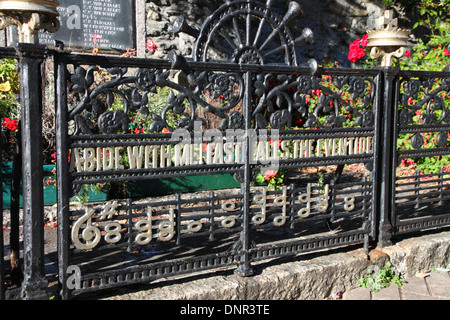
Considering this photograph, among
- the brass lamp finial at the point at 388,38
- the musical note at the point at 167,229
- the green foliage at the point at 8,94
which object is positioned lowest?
the musical note at the point at 167,229

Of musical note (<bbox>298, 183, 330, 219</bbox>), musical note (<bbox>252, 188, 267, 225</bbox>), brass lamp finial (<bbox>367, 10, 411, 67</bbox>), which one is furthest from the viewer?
brass lamp finial (<bbox>367, 10, 411, 67</bbox>)

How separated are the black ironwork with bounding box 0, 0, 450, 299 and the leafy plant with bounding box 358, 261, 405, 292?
243 millimetres

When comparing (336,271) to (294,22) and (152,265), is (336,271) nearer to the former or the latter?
(152,265)

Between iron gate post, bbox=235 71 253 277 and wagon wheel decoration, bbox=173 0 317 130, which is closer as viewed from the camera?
wagon wheel decoration, bbox=173 0 317 130

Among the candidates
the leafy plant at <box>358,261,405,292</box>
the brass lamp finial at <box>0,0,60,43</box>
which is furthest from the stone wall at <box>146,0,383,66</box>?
the brass lamp finial at <box>0,0,60,43</box>

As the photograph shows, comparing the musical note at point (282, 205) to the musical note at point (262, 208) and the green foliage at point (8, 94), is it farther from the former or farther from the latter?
the green foliage at point (8, 94)

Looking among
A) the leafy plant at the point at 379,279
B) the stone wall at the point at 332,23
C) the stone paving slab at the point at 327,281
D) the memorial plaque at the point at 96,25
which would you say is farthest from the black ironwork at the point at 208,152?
the stone wall at the point at 332,23

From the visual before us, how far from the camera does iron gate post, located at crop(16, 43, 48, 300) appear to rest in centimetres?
258

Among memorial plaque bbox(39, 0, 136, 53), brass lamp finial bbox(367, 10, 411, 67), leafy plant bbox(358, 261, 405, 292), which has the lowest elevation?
leafy plant bbox(358, 261, 405, 292)

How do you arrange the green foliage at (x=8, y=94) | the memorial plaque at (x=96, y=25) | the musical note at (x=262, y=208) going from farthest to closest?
the memorial plaque at (x=96, y=25) < the green foliage at (x=8, y=94) < the musical note at (x=262, y=208)

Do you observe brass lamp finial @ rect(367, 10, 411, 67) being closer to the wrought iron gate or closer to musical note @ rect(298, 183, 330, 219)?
the wrought iron gate

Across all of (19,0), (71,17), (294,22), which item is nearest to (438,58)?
(294,22)

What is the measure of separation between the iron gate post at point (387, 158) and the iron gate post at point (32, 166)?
266 cm

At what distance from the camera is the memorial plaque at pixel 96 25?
21.5ft
